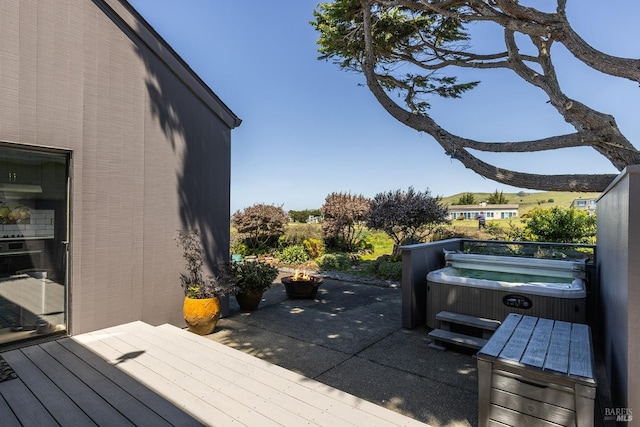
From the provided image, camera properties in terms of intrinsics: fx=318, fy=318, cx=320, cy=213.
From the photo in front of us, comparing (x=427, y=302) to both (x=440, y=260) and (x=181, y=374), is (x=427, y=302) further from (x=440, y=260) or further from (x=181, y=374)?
(x=181, y=374)

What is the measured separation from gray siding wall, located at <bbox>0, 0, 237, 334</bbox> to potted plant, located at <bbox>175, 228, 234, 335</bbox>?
0.16 metres

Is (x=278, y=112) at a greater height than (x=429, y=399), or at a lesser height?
greater

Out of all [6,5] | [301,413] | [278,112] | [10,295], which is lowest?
[301,413]

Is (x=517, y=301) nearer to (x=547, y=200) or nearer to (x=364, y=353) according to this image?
(x=364, y=353)

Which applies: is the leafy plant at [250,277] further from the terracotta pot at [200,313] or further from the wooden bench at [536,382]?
the wooden bench at [536,382]

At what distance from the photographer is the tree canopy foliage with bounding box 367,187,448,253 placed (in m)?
8.97

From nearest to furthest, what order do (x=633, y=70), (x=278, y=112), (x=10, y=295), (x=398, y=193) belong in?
(x=10, y=295)
(x=633, y=70)
(x=398, y=193)
(x=278, y=112)

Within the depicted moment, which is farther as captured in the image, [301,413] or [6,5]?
[6,5]

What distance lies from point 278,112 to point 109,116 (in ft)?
33.5

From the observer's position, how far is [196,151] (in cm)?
477

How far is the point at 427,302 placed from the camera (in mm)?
4762

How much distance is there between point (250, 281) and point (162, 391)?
3.16m

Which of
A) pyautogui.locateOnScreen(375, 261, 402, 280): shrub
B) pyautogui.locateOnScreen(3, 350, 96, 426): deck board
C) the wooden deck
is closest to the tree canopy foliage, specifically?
pyautogui.locateOnScreen(375, 261, 402, 280): shrub

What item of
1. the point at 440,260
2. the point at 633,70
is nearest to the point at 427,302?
the point at 440,260
